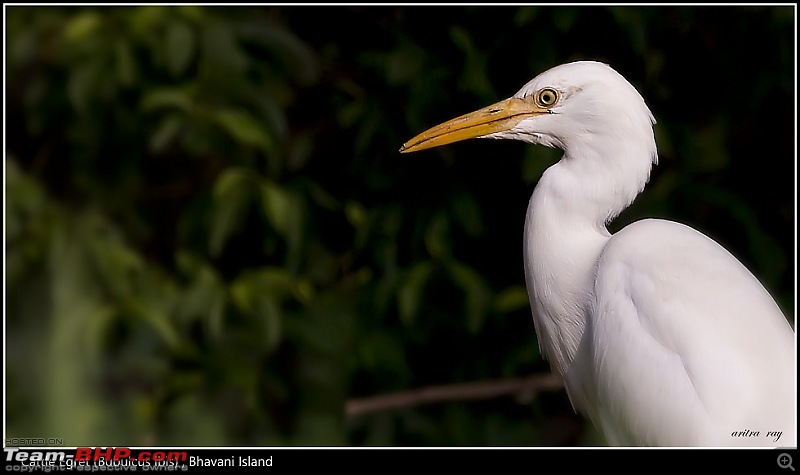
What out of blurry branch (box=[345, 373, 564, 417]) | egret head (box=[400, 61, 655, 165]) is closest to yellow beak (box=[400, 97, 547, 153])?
egret head (box=[400, 61, 655, 165])

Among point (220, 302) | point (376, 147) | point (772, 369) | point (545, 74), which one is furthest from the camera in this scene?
point (376, 147)

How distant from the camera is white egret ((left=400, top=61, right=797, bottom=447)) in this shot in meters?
1.24

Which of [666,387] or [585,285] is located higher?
[585,285]

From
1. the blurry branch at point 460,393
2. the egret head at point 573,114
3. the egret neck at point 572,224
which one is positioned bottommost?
the blurry branch at point 460,393

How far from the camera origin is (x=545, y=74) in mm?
1346

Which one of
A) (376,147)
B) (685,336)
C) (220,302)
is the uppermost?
(376,147)

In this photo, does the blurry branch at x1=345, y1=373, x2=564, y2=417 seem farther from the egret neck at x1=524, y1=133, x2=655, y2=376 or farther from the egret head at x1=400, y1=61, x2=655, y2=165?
the egret head at x1=400, y1=61, x2=655, y2=165

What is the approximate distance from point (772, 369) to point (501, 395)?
1.02 m

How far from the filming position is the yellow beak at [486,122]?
1.37 metres

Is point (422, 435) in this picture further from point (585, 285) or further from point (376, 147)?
point (585, 285)

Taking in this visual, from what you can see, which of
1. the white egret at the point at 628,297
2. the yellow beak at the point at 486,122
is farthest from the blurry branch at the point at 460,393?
the yellow beak at the point at 486,122

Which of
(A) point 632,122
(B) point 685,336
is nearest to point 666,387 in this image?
(B) point 685,336

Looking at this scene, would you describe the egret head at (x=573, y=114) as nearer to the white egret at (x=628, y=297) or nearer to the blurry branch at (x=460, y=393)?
the white egret at (x=628, y=297)

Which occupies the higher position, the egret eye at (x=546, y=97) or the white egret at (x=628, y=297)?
the egret eye at (x=546, y=97)
